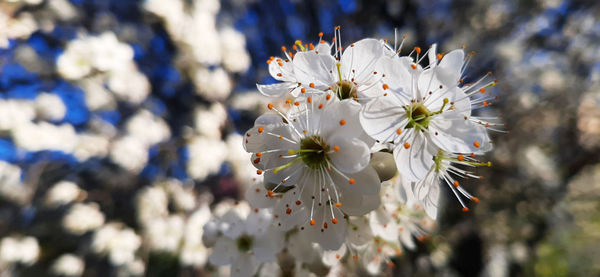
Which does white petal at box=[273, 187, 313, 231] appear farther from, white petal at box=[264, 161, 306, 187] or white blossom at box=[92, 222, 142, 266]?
white blossom at box=[92, 222, 142, 266]

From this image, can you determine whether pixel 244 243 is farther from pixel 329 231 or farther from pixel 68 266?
pixel 68 266

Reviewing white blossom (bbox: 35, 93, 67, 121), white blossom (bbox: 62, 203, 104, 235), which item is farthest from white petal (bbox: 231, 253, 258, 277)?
white blossom (bbox: 35, 93, 67, 121)

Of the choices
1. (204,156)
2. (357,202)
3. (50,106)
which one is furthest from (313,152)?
(50,106)

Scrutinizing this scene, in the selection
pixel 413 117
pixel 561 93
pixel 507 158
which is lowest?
pixel 507 158

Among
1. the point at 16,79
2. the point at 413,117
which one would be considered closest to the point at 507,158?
the point at 413,117

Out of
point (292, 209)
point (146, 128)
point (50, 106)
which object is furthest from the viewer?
point (50, 106)

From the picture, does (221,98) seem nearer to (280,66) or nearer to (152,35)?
(152,35)
